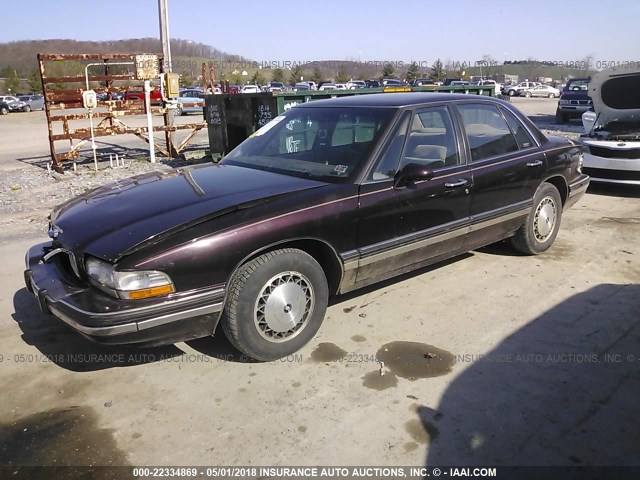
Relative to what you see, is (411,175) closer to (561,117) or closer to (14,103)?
(561,117)

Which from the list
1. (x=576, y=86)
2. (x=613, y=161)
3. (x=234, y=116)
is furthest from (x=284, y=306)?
(x=576, y=86)

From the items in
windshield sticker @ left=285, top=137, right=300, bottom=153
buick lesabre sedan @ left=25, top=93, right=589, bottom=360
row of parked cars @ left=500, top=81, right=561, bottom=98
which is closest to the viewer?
buick lesabre sedan @ left=25, top=93, right=589, bottom=360

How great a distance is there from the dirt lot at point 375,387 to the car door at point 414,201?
0.49m

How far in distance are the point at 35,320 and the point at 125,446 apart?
195 centimetres

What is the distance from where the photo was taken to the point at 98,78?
11.2 meters

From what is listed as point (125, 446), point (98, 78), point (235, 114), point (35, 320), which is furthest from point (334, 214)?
point (98, 78)

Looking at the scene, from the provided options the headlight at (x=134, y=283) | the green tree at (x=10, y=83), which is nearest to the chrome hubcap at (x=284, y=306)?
the headlight at (x=134, y=283)

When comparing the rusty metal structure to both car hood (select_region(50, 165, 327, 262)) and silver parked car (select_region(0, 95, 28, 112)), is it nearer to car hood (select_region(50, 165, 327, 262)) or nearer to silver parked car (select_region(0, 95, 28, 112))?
car hood (select_region(50, 165, 327, 262))

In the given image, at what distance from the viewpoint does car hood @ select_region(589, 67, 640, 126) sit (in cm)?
875

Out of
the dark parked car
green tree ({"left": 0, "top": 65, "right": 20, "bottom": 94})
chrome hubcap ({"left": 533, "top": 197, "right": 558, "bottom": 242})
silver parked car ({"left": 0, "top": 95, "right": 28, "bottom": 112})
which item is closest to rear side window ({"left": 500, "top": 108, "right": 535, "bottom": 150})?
chrome hubcap ({"left": 533, "top": 197, "right": 558, "bottom": 242})

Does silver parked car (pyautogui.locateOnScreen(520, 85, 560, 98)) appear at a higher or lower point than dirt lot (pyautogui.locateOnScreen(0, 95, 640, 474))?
higher

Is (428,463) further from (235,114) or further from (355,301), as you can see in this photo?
(235,114)

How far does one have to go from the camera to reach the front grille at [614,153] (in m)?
7.83

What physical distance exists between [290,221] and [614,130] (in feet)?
25.4
